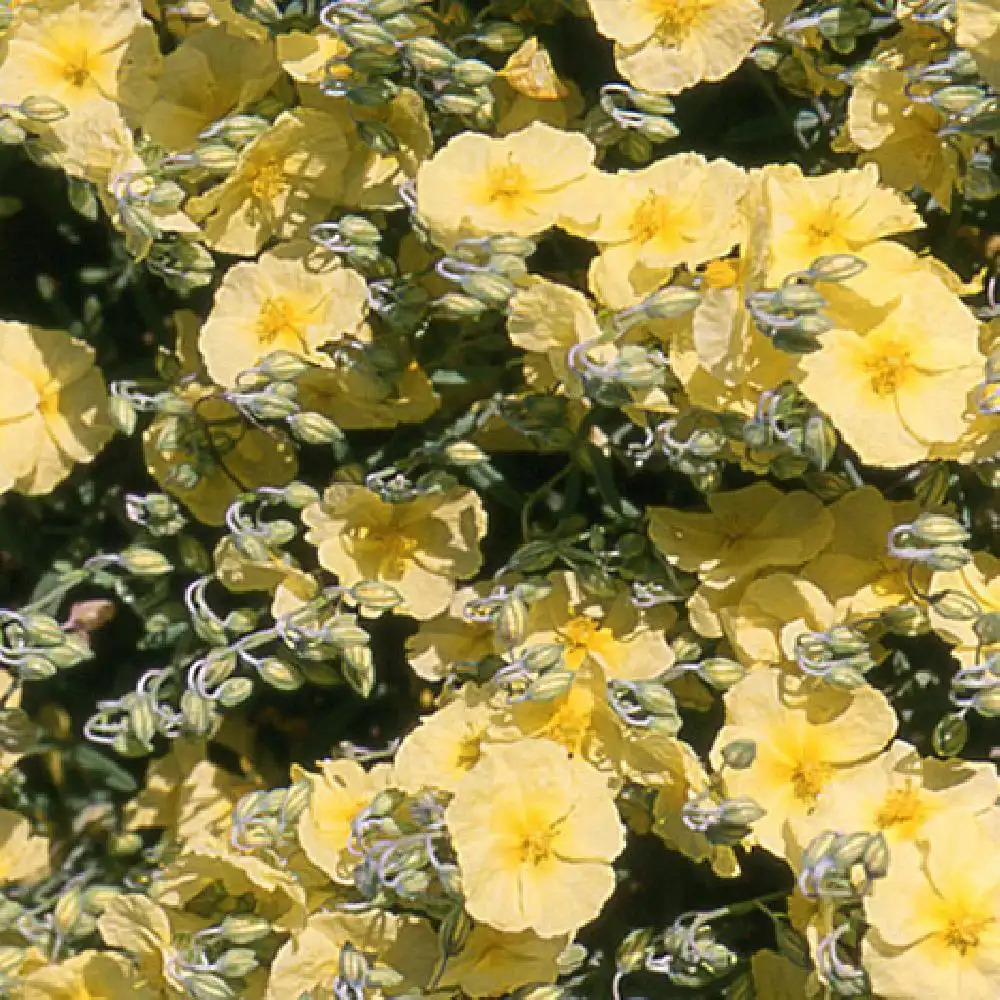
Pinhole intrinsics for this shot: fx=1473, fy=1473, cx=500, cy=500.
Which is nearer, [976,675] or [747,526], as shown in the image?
[976,675]

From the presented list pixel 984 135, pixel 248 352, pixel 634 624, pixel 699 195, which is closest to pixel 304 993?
pixel 634 624

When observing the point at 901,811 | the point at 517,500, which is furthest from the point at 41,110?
the point at 901,811

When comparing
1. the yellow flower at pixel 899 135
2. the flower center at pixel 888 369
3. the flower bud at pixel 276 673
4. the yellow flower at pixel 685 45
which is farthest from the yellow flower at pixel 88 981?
the yellow flower at pixel 899 135

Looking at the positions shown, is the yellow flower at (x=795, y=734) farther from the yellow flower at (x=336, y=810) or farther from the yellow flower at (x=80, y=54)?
the yellow flower at (x=80, y=54)

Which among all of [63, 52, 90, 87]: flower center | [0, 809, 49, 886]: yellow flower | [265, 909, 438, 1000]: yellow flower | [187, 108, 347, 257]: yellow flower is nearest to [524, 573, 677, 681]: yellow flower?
[265, 909, 438, 1000]: yellow flower

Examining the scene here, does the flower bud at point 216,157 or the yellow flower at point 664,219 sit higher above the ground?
the flower bud at point 216,157

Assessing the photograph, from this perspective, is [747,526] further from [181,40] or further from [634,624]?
[181,40]

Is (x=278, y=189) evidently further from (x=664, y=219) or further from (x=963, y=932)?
(x=963, y=932)
